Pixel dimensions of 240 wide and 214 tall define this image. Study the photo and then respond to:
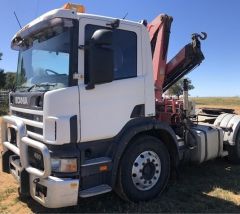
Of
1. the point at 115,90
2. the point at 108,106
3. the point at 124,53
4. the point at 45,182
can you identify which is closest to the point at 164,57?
the point at 124,53

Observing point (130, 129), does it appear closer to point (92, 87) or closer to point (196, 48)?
point (92, 87)

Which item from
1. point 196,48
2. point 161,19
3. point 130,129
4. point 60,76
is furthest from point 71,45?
point 196,48

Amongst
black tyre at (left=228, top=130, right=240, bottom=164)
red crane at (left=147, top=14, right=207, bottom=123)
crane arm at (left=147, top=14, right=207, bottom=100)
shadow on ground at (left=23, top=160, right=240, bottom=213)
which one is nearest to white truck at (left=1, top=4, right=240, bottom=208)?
shadow on ground at (left=23, top=160, right=240, bottom=213)

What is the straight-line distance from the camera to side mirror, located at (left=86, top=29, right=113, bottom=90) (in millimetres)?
5009

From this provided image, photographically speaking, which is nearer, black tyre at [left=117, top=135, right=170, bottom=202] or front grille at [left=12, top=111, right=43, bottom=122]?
front grille at [left=12, top=111, right=43, bottom=122]

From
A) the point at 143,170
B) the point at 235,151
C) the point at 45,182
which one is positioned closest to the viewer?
the point at 45,182

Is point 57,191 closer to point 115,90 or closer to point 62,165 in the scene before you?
point 62,165

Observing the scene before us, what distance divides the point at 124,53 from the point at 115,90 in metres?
0.62

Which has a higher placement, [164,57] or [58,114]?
[164,57]

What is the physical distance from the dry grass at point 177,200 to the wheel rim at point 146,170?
30 cm

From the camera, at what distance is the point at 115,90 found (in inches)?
220

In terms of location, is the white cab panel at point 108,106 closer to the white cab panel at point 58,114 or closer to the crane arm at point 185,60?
the white cab panel at point 58,114

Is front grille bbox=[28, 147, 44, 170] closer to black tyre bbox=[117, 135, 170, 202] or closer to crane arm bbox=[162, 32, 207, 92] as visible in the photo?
black tyre bbox=[117, 135, 170, 202]

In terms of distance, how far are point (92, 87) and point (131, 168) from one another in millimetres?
1439
